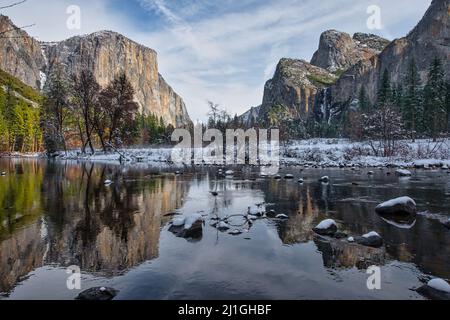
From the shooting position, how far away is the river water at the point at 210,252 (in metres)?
5.49

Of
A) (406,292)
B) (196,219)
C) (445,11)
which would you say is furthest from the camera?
(445,11)

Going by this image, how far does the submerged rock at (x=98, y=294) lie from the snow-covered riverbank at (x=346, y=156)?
1398 inches

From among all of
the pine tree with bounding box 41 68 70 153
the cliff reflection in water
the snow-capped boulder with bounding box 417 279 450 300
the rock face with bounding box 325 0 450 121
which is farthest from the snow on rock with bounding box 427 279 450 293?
the rock face with bounding box 325 0 450 121

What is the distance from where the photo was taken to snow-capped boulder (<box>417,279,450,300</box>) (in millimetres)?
5023

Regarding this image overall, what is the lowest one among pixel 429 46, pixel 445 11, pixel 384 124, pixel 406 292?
pixel 406 292

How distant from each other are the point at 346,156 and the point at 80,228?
131 ft

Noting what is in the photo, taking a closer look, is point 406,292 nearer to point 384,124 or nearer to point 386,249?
point 386,249

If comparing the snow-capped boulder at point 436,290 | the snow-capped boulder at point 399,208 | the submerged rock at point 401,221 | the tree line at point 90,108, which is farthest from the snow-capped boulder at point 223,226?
the tree line at point 90,108

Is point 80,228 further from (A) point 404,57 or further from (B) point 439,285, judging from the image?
(A) point 404,57

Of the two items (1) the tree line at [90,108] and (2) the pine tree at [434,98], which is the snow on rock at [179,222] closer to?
(1) the tree line at [90,108]

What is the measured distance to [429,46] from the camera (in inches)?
4715

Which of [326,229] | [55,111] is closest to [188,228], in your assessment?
[326,229]
